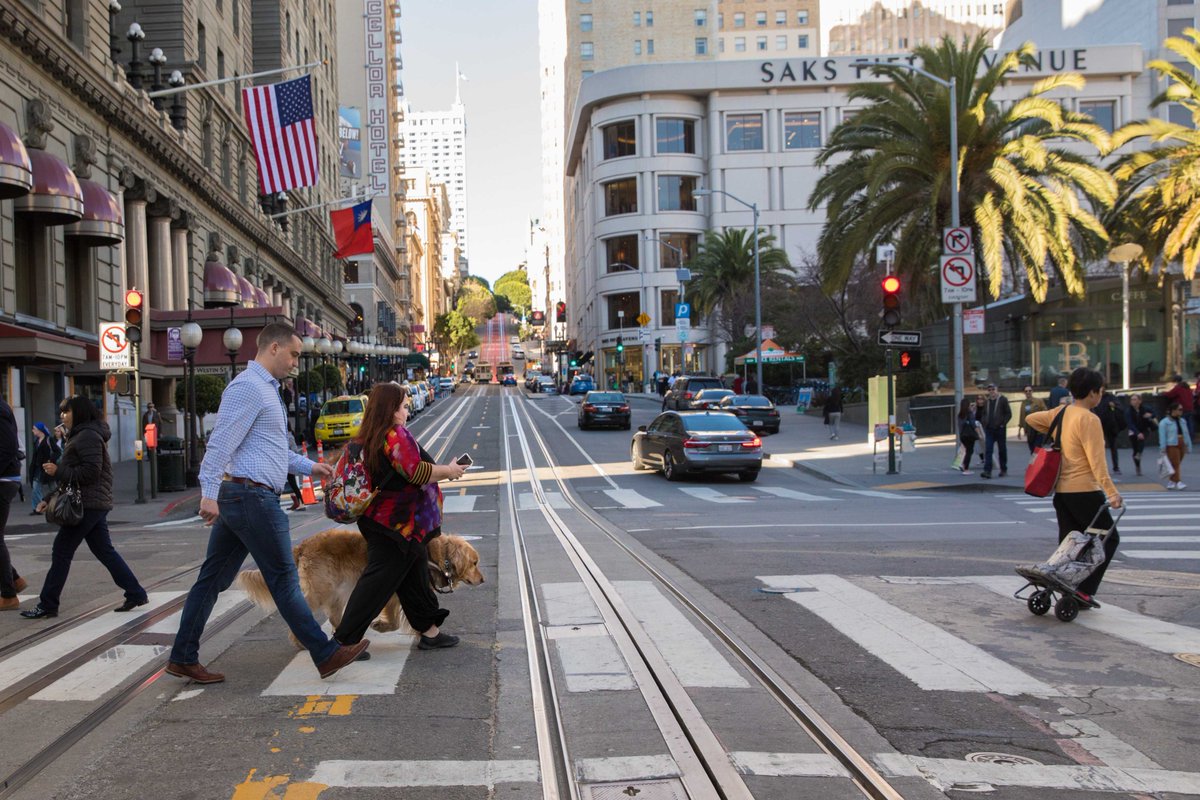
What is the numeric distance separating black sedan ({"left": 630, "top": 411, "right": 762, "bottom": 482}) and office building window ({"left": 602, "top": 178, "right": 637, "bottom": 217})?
62.3 metres

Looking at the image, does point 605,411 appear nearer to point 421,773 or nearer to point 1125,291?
point 1125,291

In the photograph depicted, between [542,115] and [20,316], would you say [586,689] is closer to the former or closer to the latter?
[20,316]

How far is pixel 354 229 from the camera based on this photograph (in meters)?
49.6

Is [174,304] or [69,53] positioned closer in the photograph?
[69,53]

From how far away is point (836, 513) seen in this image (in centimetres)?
1689

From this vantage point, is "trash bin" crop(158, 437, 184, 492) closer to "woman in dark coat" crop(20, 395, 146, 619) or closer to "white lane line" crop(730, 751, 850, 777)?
"woman in dark coat" crop(20, 395, 146, 619)

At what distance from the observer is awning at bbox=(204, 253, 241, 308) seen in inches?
1597

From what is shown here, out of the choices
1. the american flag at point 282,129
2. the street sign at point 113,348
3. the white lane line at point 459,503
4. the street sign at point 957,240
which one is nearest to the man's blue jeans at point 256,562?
the white lane line at point 459,503

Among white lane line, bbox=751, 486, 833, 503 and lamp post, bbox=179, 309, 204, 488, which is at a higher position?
lamp post, bbox=179, 309, 204, 488

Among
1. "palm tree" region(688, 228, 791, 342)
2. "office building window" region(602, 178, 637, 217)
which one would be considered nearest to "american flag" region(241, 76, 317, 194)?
"palm tree" region(688, 228, 791, 342)

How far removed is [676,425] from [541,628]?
16.5m

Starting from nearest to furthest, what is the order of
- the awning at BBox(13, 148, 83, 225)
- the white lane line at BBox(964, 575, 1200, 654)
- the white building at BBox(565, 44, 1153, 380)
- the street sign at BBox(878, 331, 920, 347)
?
the white lane line at BBox(964, 575, 1200, 654), the street sign at BBox(878, 331, 920, 347), the awning at BBox(13, 148, 83, 225), the white building at BBox(565, 44, 1153, 380)

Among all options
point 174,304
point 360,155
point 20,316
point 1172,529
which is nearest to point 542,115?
point 360,155

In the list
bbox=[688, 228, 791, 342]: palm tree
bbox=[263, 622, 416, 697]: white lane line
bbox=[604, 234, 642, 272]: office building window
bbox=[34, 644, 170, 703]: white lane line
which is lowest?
bbox=[263, 622, 416, 697]: white lane line
